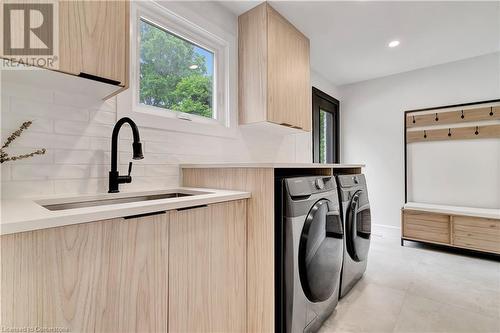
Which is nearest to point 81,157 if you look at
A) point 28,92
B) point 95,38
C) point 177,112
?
point 28,92

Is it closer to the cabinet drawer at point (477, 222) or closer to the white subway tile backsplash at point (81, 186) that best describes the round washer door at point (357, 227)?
the cabinet drawer at point (477, 222)

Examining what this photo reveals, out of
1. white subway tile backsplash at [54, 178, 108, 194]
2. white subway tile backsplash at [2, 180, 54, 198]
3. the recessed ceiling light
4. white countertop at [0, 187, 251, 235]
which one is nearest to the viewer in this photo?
white countertop at [0, 187, 251, 235]

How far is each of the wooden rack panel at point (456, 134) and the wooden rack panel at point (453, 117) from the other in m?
0.10

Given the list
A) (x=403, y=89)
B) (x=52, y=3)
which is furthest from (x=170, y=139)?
(x=403, y=89)

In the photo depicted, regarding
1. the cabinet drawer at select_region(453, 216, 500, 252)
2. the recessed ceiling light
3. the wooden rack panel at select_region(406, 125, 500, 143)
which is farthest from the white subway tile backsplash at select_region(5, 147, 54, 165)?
the wooden rack panel at select_region(406, 125, 500, 143)

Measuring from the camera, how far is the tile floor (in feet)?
5.08

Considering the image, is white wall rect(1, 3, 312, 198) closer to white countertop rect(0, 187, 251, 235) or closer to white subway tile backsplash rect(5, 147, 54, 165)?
white subway tile backsplash rect(5, 147, 54, 165)

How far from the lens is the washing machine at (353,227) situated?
1785 millimetres

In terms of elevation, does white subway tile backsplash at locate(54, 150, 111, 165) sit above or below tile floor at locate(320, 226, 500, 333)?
above

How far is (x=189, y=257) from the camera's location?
1021 mm

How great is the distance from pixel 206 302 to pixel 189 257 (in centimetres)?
25

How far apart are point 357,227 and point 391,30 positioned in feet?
6.60

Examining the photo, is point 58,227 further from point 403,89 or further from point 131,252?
point 403,89

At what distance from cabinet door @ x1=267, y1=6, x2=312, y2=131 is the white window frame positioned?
38 cm
